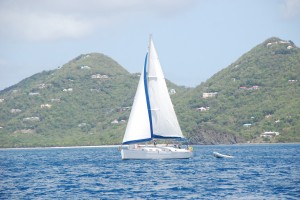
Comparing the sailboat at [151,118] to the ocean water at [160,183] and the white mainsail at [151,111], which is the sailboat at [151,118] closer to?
the white mainsail at [151,111]

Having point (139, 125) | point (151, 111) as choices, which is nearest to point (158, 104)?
point (151, 111)

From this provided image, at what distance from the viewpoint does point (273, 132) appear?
653 ft

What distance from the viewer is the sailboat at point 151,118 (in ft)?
286

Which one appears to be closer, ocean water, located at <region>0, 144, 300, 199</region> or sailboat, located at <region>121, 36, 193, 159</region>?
ocean water, located at <region>0, 144, 300, 199</region>

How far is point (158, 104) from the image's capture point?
3469 inches

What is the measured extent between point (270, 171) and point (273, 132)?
134086mm

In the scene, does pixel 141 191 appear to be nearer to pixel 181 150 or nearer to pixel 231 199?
pixel 231 199

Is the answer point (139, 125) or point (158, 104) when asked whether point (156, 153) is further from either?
point (158, 104)

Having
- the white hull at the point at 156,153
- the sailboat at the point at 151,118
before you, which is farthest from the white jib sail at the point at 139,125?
the white hull at the point at 156,153

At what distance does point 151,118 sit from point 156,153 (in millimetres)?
4925

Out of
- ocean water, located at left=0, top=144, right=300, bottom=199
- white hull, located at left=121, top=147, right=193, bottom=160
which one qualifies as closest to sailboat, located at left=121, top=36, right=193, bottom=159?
white hull, located at left=121, top=147, right=193, bottom=160

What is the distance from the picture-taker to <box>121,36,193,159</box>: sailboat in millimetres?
87125

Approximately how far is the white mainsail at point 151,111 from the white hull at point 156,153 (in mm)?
1722

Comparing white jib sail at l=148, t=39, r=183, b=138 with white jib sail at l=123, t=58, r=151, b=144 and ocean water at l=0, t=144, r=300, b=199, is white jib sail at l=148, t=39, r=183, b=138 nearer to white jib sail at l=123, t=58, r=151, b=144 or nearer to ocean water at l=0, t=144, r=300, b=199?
white jib sail at l=123, t=58, r=151, b=144
